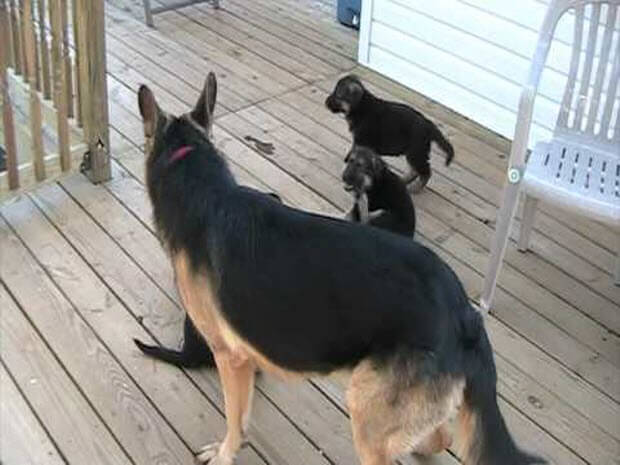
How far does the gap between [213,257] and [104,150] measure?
1453 millimetres

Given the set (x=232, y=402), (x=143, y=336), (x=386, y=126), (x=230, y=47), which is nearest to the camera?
(x=232, y=402)

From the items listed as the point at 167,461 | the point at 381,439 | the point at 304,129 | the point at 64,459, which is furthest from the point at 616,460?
the point at 304,129

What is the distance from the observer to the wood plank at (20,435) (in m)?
2.06

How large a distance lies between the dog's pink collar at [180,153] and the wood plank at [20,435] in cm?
83

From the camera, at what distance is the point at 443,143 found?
3.14 metres

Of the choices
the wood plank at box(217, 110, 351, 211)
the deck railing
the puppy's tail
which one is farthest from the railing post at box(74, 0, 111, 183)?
the puppy's tail

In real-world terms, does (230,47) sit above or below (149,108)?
below

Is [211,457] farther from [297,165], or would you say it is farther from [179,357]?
[297,165]

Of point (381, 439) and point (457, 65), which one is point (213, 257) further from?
point (457, 65)

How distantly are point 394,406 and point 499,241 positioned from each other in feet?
3.39

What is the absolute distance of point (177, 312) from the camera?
256 cm

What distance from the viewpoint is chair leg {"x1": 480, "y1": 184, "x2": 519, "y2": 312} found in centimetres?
246

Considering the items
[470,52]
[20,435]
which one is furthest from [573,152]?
[20,435]

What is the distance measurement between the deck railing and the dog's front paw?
4.13 ft
